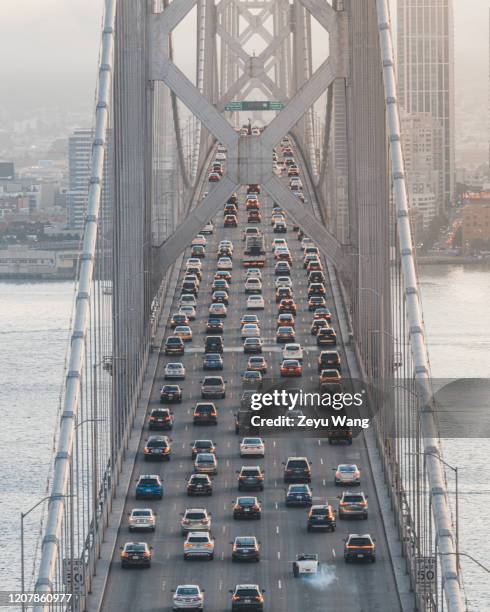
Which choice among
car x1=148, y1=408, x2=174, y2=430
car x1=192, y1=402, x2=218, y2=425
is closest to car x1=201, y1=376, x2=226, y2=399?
car x1=192, y1=402, x2=218, y2=425

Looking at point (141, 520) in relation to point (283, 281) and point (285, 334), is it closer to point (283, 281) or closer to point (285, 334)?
point (285, 334)

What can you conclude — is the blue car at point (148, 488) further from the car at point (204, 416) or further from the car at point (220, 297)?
the car at point (220, 297)

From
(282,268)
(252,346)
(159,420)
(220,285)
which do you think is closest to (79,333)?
(159,420)

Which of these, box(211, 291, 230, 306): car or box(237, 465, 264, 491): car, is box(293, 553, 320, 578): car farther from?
box(211, 291, 230, 306): car

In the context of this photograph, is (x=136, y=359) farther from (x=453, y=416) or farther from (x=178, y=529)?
(x=453, y=416)

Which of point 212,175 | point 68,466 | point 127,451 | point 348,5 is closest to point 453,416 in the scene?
point 212,175
